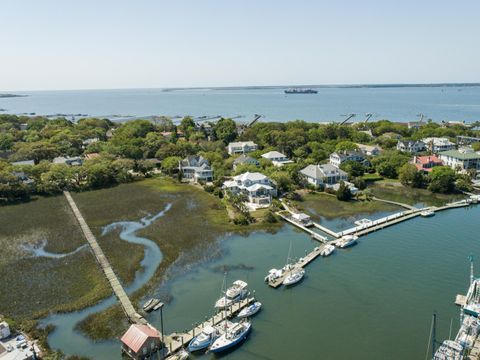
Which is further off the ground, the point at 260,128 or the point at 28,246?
the point at 260,128

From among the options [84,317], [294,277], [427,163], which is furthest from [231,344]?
[427,163]

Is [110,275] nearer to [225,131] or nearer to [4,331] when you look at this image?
[4,331]

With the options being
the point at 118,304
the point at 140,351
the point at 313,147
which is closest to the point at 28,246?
the point at 118,304

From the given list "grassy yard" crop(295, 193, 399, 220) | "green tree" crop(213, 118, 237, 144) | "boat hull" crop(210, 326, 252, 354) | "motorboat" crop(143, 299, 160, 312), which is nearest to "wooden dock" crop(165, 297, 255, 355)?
"boat hull" crop(210, 326, 252, 354)

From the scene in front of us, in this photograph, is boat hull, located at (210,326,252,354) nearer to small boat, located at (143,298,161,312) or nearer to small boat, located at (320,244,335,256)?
small boat, located at (143,298,161,312)

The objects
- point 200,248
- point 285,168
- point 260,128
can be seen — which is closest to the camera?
point 200,248

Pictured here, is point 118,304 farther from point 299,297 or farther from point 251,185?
point 251,185
